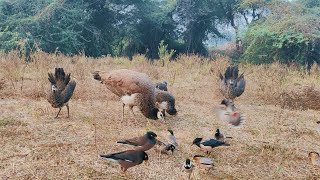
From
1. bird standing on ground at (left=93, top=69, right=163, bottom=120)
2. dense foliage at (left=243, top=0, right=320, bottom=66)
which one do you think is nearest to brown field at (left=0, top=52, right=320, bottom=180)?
bird standing on ground at (left=93, top=69, right=163, bottom=120)

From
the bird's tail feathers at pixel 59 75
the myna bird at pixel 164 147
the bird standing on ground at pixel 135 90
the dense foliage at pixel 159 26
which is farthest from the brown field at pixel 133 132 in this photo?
the dense foliage at pixel 159 26

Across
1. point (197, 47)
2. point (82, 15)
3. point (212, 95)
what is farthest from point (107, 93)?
point (197, 47)

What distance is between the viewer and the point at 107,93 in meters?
8.81

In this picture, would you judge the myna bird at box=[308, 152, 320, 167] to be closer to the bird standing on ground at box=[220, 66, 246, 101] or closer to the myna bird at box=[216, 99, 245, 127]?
the myna bird at box=[216, 99, 245, 127]

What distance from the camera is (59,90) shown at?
21.1ft

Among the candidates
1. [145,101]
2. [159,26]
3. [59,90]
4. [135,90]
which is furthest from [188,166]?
[159,26]

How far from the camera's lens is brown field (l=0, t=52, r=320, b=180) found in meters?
4.45

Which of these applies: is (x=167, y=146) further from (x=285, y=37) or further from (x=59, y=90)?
(x=285, y=37)

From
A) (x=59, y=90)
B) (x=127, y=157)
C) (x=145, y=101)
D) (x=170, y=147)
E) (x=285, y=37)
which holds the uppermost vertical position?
(x=285, y=37)

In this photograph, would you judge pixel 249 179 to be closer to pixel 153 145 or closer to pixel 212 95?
pixel 153 145

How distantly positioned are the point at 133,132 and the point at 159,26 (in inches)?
665

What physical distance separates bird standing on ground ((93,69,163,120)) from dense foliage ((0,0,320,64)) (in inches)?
423

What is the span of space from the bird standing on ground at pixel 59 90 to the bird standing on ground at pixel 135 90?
743 mm

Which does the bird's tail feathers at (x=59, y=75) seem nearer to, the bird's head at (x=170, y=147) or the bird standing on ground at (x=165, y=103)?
the bird standing on ground at (x=165, y=103)
